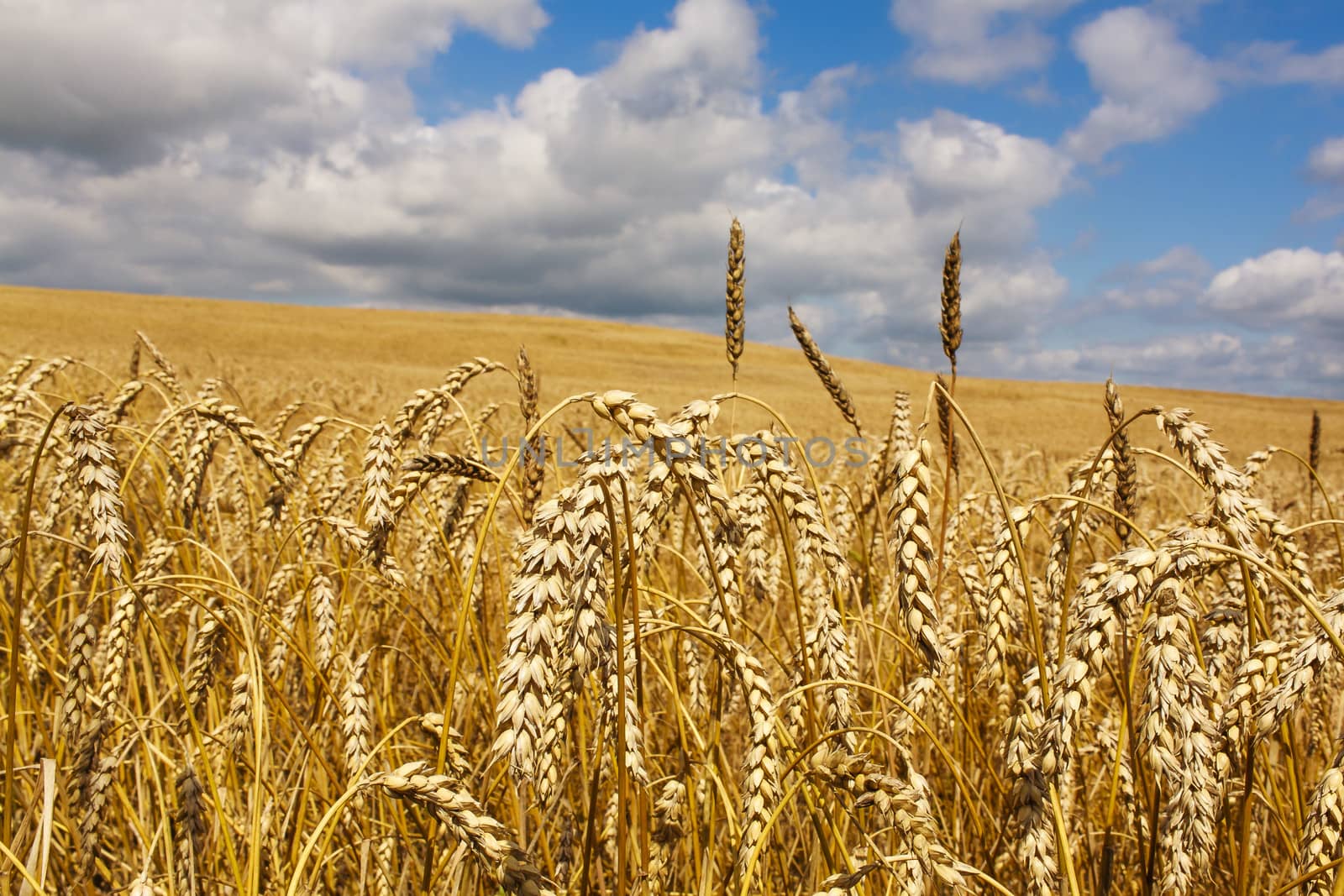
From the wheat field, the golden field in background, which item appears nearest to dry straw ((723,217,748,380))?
the wheat field

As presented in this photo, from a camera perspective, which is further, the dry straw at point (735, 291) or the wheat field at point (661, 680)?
the dry straw at point (735, 291)

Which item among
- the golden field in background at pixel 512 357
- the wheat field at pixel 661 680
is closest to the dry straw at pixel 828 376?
the wheat field at pixel 661 680

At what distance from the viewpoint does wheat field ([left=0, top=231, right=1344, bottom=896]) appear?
41.3 inches

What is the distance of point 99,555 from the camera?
136 cm

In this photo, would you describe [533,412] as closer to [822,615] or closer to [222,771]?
[822,615]

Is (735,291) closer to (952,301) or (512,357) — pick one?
(952,301)

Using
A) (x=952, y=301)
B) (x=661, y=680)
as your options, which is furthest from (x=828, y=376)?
(x=661, y=680)

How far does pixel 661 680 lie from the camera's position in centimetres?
239

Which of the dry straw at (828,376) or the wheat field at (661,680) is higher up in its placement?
the dry straw at (828,376)

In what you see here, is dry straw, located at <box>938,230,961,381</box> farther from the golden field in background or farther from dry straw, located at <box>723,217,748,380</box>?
the golden field in background

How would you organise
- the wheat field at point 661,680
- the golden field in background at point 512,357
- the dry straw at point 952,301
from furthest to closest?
the golden field in background at point 512,357, the dry straw at point 952,301, the wheat field at point 661,680

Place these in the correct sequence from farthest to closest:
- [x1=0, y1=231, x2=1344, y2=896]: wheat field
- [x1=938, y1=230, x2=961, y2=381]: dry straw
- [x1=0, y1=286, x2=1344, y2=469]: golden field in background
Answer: [x1=0, y1=286, x2=1344, y2=469]: golden field in background, [x1=938, y1=230, x2=961, y2=381]: dry straw, [x1=0, y1=231, x2=1344, y2=896]: wheat field

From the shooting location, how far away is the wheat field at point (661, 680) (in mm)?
1050

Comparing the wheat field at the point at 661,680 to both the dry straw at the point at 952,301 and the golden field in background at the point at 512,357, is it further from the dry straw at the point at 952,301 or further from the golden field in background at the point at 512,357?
the golden field in background at the point at 512,357
